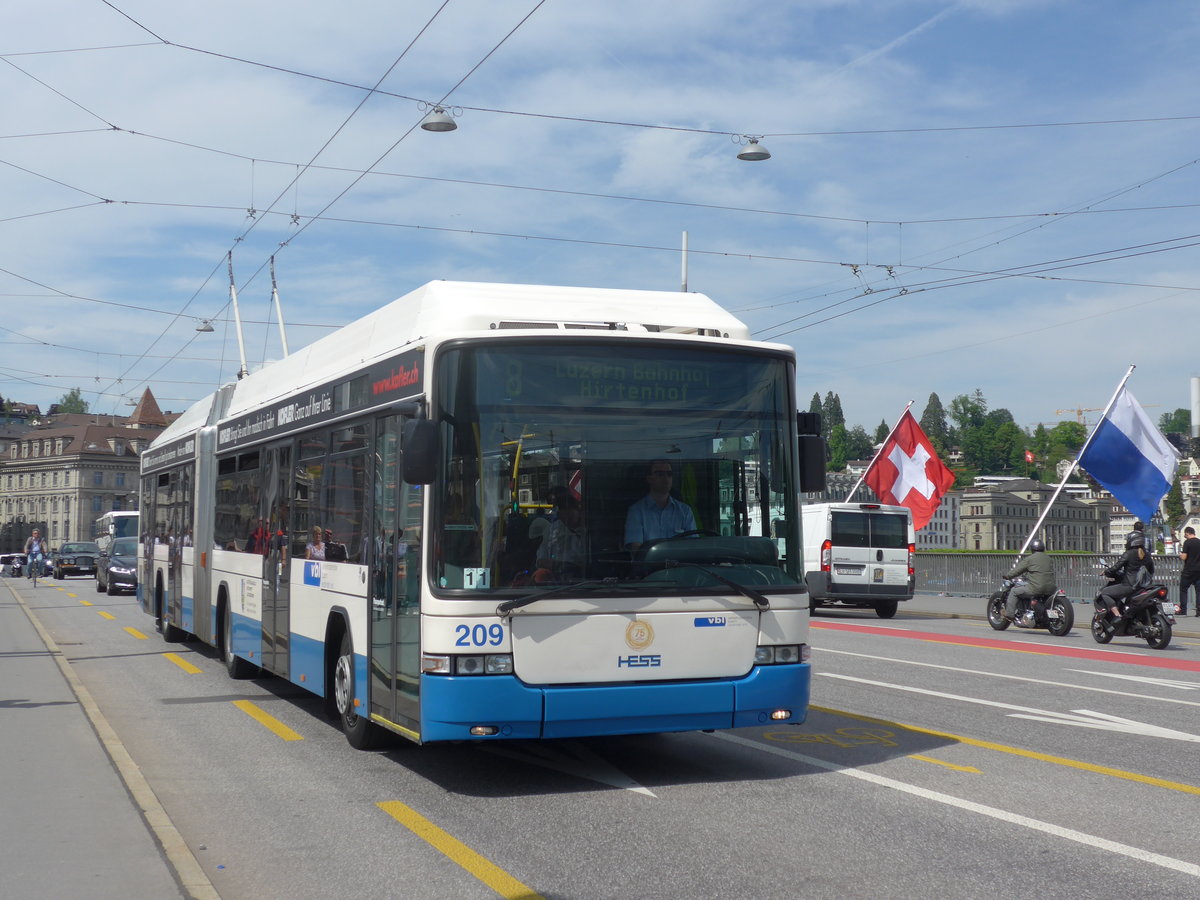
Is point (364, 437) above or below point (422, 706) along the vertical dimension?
above

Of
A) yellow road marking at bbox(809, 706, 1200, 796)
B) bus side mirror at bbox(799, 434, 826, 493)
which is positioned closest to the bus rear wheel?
bus side mirror at bbox(799, 434, 826, 493)

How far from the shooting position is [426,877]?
5.99 metres

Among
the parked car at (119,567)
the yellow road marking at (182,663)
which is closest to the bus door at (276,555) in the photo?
the yellow road marking at (182,663)

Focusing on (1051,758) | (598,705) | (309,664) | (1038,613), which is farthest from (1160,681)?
(309,664)

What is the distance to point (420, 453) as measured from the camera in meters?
7.51

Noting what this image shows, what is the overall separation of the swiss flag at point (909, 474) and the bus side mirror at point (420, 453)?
26.6 metres

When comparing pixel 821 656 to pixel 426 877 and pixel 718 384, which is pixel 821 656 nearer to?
pixel 718 384

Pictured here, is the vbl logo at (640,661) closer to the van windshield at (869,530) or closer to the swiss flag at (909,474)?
the van windshield at (869,530)

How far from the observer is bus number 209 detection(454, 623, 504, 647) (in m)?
7.66

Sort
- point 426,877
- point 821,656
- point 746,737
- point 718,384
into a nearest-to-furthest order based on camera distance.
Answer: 1. point 426,877
2. point 718,384
3. point 746,737
4. point 821,656

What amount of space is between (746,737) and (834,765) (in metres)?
1.46

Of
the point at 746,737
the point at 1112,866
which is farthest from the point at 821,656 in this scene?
the point at 1112,866

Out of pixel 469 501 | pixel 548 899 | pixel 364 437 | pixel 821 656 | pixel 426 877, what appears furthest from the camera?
pixel 821 656

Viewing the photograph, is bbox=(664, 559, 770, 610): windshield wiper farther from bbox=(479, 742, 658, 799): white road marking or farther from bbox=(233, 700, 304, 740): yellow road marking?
bbox=(233, 700, 304, 740): yellow road marking
